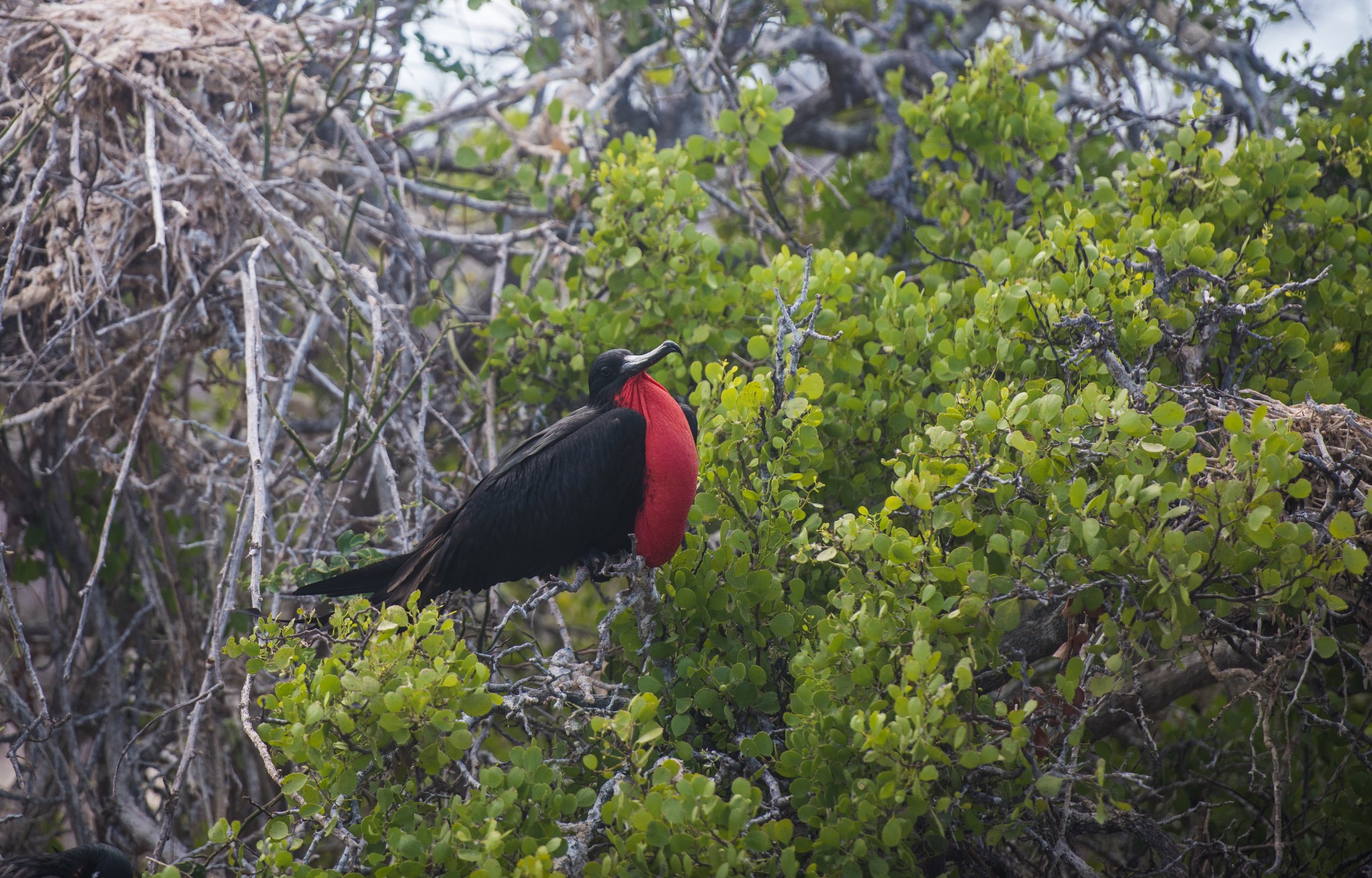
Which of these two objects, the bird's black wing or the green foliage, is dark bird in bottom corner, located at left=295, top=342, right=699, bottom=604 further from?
the green foliage

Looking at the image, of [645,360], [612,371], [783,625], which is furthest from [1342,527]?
[612,371]

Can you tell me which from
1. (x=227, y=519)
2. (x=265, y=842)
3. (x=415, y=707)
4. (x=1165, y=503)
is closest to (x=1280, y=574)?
(x=1165, y=503)

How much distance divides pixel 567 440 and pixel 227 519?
2.48 metres

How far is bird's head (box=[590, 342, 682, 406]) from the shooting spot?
8.59ft

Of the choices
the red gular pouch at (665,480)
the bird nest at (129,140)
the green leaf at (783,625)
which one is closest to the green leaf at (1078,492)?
the green leaf at (783,625)

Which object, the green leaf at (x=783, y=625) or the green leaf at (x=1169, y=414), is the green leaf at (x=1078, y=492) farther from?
the green leaf at (x=783, y=625)

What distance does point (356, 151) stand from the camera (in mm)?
3447

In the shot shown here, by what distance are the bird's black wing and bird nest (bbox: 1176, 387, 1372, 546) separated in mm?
1300

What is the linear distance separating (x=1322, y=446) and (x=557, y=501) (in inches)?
66.5

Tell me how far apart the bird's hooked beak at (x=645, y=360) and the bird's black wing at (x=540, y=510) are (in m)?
0.12

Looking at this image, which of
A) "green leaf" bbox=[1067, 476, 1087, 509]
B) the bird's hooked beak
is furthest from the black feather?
"green leaf" bbox=[1067, 476, 1087, 509]

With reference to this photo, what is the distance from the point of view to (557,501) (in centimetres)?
254

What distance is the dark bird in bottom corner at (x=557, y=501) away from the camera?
2.52 m

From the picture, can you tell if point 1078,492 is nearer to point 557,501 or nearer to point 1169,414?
point 1169,414
